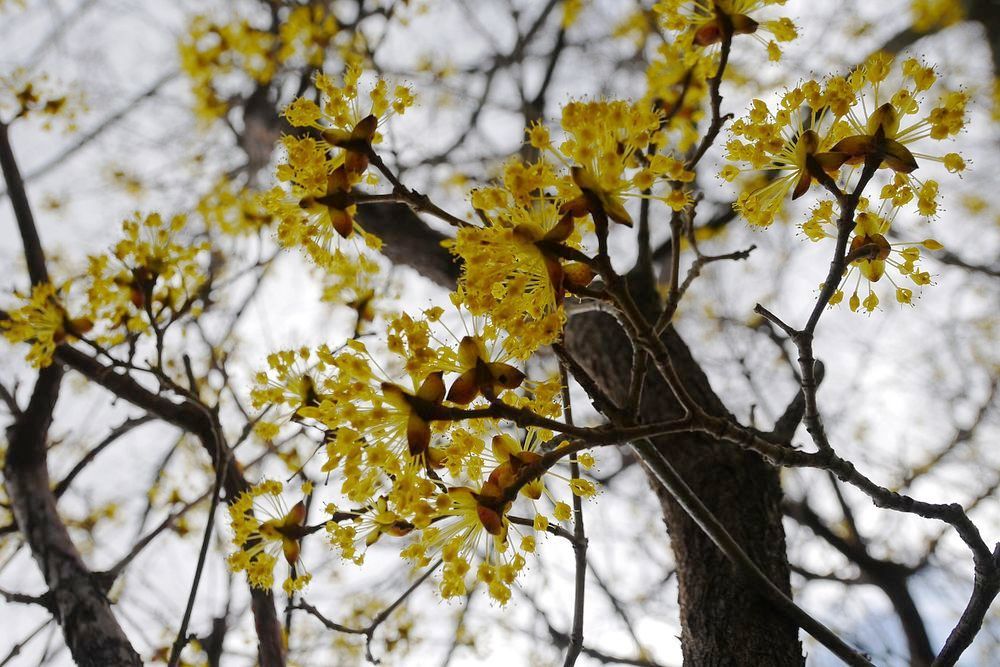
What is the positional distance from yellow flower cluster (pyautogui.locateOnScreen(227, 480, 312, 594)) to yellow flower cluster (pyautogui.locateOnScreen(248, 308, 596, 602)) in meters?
0.33

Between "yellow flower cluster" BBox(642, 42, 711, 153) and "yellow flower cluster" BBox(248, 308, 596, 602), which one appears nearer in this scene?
"yellow flower cluster" BBox(248, 308, 596, 602)

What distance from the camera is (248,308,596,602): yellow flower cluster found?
1.18m

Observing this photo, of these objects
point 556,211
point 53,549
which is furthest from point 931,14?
point 53,549

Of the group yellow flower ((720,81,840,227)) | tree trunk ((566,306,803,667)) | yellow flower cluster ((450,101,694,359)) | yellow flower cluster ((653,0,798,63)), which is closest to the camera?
yellow flower cluster ((450,101,694,359))

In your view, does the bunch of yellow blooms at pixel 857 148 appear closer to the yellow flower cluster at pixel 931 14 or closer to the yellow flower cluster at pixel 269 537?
the yellow flower cluster at pixel 269 537

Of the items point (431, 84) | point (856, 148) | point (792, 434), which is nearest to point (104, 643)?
point (792, 434)

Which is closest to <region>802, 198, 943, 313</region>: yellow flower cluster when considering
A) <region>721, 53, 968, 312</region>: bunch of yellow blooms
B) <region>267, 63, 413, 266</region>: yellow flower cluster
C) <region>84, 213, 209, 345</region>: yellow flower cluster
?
<region>721, 53, 968, 312</region>: bunch of yellow blooms

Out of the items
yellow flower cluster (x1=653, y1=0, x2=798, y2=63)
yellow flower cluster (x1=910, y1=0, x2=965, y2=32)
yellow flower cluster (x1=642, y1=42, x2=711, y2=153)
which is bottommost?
yellow flower cluster (x1=653, y1=0, x2=798, y2=63)

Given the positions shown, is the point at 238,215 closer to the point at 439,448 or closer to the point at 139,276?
the point at 139,276

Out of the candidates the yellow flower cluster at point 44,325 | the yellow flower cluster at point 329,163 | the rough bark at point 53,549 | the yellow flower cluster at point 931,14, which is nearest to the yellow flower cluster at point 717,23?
the yellow flower cluster at point 329,163

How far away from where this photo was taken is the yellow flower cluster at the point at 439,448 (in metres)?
1.18

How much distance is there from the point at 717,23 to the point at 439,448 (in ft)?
3.89

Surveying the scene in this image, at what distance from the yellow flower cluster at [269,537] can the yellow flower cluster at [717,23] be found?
1562mm

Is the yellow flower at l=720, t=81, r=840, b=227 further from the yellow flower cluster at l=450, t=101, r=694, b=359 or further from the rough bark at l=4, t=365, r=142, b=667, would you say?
the rough bark at l=4, t=365, r=142, b=667
